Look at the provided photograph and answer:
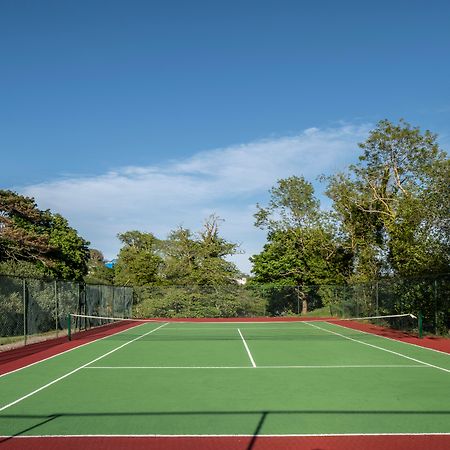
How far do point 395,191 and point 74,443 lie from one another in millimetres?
30616

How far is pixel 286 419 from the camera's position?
771 centimetres

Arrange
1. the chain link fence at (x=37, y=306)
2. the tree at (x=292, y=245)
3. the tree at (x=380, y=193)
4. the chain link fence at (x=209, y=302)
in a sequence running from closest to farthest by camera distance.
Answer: the chain link fence at (x=37, y=306)
the chain link fence at (x=209, y=302)
the tree at (x=380, y=193)
the tree at (x=292, y=245)

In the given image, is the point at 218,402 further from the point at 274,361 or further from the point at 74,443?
the point at 274,361

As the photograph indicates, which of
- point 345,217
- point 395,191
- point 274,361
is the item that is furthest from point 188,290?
point 274,361

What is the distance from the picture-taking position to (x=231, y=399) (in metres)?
9.19

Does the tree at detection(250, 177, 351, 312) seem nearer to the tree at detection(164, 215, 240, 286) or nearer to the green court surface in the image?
the tree at detection(164, 215, 240, 286)

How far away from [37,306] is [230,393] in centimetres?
1467

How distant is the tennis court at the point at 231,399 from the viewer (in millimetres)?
6883

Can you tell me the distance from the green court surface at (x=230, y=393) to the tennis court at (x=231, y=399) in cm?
2

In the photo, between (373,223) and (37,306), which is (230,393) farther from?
(373,223)

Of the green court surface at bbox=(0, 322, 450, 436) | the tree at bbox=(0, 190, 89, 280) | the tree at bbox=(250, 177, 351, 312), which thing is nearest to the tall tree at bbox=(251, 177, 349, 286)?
the tree at bbox=(250, 177, 351, 312)

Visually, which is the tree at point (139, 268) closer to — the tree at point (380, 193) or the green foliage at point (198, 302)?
the green foliage at point (198, 302)

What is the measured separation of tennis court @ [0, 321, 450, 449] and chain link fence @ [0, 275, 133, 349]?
556cm

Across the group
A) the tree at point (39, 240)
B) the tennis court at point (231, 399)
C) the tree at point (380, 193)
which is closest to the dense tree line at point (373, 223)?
the tree at point (380, 193)
